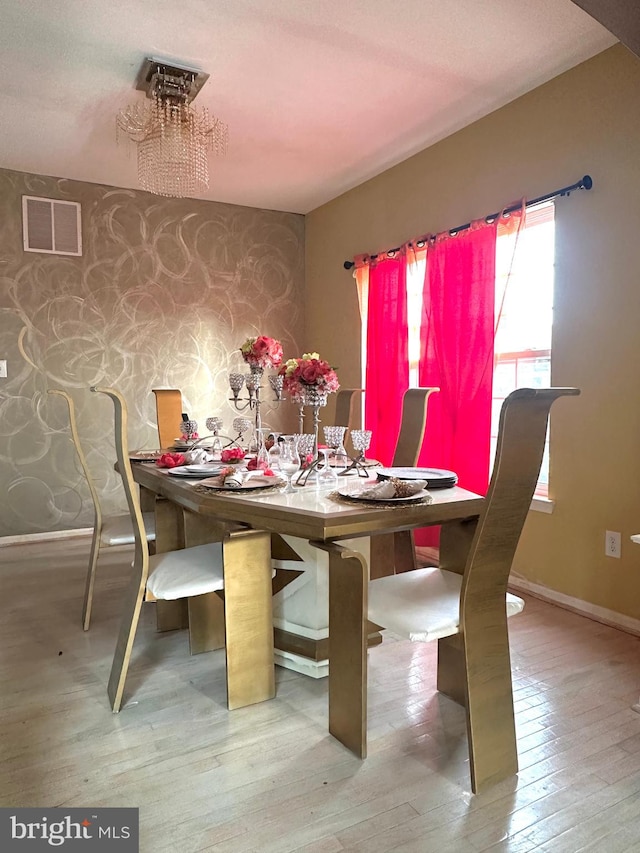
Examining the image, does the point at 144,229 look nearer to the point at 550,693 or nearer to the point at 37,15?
the point at 37,15

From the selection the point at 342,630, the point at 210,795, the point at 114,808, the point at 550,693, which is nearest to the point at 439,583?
the point at 342,630

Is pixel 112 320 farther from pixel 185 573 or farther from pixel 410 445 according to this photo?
pixel 185 573

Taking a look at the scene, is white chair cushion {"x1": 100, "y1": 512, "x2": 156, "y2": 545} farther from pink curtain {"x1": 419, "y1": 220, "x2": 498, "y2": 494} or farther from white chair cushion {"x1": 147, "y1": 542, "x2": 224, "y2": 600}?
pink curtain {"x1": 419, "y1": 220, "x2": 498, "y2": 494}

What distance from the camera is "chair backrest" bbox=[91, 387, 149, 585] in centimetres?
191

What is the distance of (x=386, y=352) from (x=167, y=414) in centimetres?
149

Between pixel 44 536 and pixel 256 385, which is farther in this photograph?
pixel 44 536

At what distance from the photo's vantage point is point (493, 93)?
307cm

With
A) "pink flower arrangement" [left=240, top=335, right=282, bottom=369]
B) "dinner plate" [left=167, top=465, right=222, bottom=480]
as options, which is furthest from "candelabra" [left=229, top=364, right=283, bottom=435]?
"dinner plate" [left=167, top=465, right=222, bottom=480]

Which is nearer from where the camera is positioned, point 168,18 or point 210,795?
point 210,795

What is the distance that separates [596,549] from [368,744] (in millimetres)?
1557

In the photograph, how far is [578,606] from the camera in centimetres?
284

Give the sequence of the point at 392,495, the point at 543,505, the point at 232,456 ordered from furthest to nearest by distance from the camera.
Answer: the point at 543,505 < the point at 232,456 < the point at 392,495

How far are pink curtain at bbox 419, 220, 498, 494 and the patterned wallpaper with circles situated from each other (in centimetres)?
184

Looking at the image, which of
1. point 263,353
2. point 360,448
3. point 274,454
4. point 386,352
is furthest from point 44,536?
point 360,448
